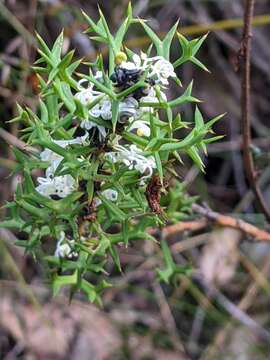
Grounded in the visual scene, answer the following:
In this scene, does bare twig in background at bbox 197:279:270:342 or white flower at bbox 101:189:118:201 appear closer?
white flower at bbox 101:189:118:201

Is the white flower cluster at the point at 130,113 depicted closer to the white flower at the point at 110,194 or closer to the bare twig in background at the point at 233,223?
the white flower at the point at 110,194

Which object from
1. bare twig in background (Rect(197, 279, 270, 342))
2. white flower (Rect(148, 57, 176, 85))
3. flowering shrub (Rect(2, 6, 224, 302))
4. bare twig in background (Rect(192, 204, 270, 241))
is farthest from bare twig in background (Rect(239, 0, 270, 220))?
bare twig in background (Rect(197, 279, 270, 342))

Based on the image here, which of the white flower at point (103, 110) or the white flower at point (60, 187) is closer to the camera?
the white flower at point (103, 110)

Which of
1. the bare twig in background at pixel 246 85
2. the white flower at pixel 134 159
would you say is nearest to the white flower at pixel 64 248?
the white flower at pixel 134 159

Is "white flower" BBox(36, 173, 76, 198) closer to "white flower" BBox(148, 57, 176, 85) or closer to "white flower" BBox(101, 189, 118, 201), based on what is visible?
"white flower" BBox(101, 189, 118, 201)

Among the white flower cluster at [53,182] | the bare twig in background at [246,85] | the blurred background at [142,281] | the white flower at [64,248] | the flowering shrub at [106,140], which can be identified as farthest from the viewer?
the blurred background at [142,281]

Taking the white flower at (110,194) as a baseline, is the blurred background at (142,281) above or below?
A: below

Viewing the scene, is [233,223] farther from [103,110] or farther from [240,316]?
[240,316]
